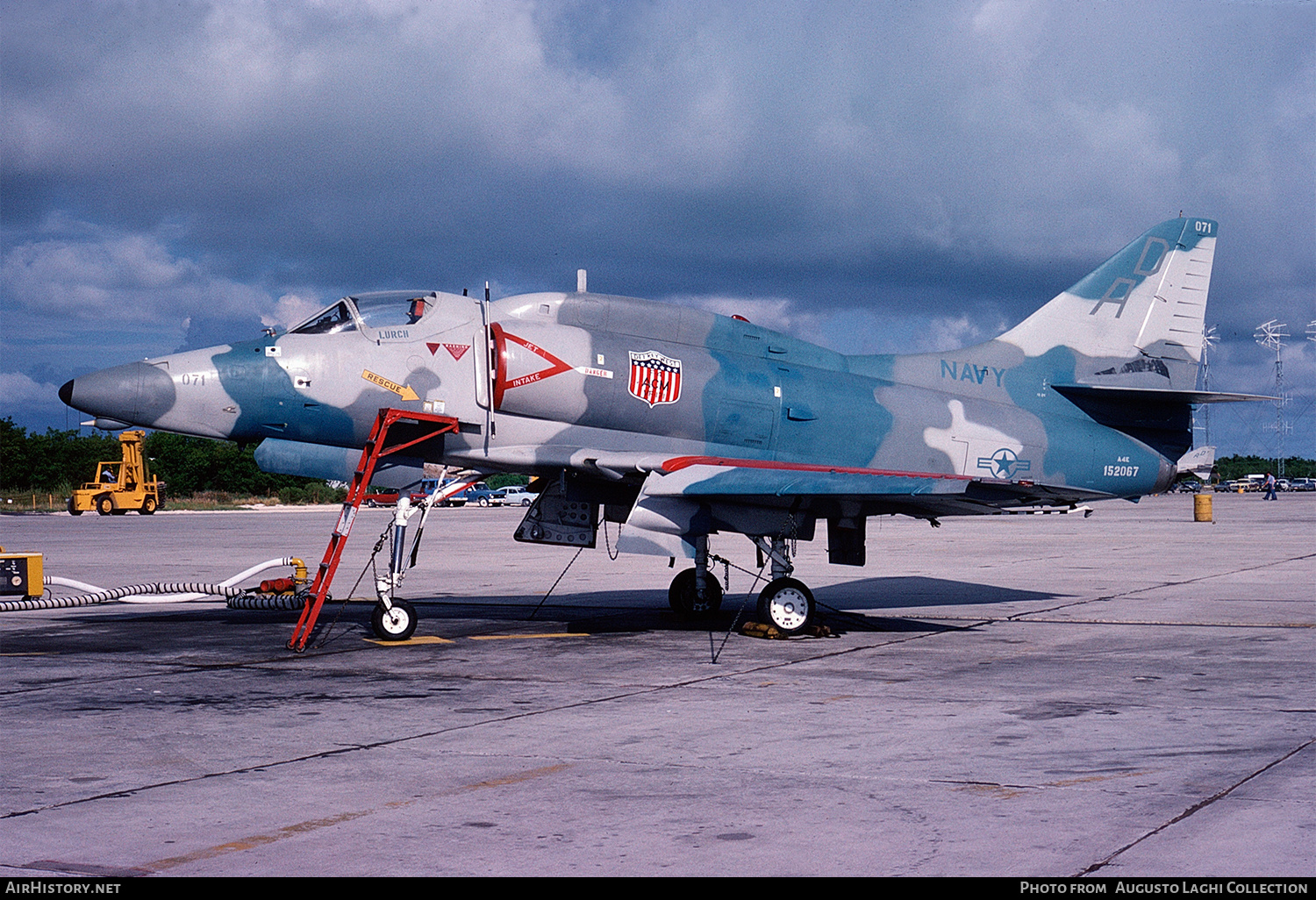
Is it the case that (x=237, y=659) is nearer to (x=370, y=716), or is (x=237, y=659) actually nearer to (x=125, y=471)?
(x=370, y=716)

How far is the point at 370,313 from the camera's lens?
14.0 meters

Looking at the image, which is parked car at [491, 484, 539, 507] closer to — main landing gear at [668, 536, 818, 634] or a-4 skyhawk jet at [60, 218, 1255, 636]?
a-4 skyhawk jet at [60, 218, 1255, 636]

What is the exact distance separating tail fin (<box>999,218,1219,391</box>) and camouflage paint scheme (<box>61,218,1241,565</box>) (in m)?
0.23

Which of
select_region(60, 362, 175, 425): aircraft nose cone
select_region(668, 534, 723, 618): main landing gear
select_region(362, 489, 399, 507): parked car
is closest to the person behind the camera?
select_region(60, 362, 175, 425): aircraft nose cone

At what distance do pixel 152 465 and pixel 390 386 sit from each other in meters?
85.2

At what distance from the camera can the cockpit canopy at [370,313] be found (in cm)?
1394

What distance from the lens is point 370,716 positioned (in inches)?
350

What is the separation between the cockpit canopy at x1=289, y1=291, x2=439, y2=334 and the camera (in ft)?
45.7

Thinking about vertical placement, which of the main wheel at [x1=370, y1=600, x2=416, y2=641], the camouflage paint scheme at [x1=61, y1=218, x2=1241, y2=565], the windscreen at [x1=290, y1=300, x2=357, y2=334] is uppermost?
the windscreen at [x1=290, y1=300, x2=357, y2=334]

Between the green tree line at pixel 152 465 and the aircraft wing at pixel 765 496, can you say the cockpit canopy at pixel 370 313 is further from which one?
the green tree line at pixel 152 465

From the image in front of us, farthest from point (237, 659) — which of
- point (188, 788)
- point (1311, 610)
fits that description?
point (1311, 610)

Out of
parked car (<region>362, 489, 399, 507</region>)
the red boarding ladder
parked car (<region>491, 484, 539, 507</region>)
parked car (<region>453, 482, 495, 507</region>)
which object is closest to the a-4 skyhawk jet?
the red boarding ladder

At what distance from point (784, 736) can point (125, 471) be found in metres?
65.1

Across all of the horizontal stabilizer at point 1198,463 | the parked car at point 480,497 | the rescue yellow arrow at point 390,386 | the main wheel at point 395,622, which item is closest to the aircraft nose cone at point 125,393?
the rescue yellow arrow at point 390,386
